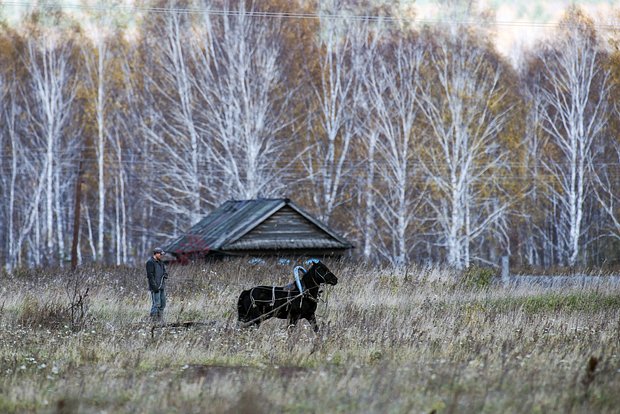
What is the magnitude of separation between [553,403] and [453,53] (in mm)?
28337

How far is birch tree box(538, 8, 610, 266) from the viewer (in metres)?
36.8

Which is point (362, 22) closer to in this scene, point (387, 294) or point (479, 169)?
point (479, 169)

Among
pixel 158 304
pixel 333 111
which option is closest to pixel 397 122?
pixel 333 111

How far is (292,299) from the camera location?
13.6 meters

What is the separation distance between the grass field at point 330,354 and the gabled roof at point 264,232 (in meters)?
7.61

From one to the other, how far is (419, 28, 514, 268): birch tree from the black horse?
1955 cm

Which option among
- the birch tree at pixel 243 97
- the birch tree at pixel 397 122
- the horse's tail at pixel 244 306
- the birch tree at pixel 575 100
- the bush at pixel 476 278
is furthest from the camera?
the birch tree at pixel 575 100

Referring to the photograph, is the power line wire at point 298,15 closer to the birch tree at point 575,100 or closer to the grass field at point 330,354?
the birch tree at point 575,100

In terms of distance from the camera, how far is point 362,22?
3941 centimetres

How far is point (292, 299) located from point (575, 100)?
26.8 metres

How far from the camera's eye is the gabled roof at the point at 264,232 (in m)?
27.0

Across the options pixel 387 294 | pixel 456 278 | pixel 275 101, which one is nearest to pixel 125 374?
pixel 387 294

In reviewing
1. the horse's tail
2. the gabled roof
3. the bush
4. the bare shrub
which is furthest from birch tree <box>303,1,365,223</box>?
the horse's tail

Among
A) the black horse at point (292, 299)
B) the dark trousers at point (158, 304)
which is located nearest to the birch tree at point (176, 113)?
the dark trousers at point (158, 304)
